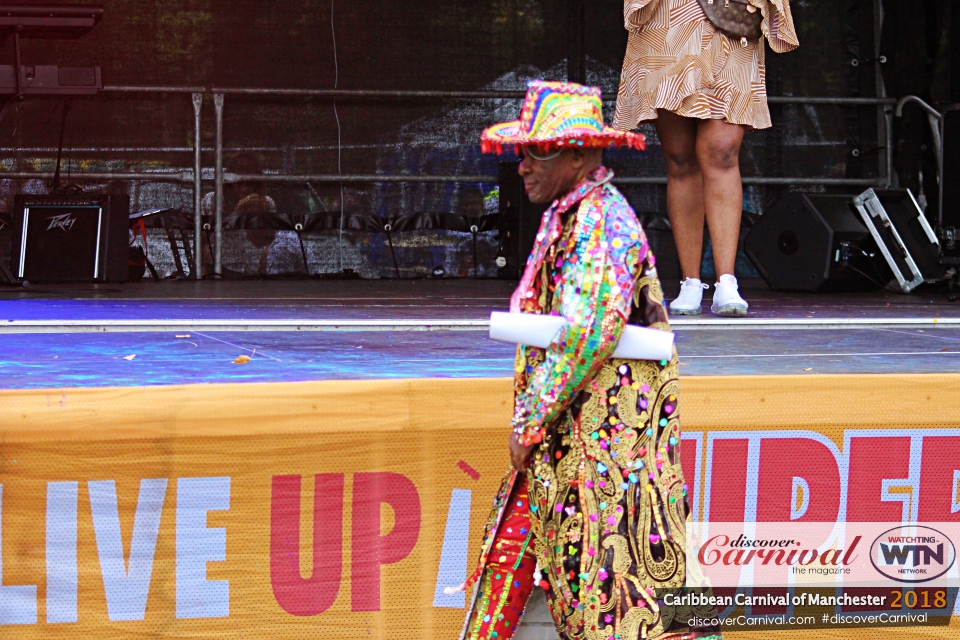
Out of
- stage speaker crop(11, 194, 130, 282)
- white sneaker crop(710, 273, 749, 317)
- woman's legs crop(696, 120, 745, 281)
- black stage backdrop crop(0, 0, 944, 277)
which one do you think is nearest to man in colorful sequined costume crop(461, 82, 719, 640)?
white sneaker crop(710, 273, 749, 317)

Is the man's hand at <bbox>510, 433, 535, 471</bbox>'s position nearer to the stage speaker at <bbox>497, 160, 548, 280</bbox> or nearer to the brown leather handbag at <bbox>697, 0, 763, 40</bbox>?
the brown leather handbag at <bbox>697, 0, 763, 40</bbox>

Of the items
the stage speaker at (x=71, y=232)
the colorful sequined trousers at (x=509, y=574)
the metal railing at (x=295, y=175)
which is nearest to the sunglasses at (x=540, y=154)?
the colorful sequined trousers at (x=509, y=574)

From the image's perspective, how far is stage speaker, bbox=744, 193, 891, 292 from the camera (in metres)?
5.88

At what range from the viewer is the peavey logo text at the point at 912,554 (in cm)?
231

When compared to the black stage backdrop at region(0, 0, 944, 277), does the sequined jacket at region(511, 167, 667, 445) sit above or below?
below

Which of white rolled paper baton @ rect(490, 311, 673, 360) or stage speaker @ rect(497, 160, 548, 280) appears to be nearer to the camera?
white rolled paper baton @ rect(490, 311, 673, 360)

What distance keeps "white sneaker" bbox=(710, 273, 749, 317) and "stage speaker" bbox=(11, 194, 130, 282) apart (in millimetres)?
4149

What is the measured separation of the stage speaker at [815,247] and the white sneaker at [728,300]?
8.53 ft

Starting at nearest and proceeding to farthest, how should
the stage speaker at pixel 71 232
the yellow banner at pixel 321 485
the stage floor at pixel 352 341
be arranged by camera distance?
the yellow banner at pixel 321 485, the stage floor at pixel 352 341, the stage speaker at pixel 71 232

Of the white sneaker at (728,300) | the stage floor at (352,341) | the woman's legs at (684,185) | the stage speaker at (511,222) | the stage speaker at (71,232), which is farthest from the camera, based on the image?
the stage speaker at (511,222)

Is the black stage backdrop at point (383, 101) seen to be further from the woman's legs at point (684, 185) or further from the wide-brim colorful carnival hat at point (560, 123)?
the wide-brim colorful carnival hat at point (560, 123)

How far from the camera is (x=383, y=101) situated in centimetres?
792

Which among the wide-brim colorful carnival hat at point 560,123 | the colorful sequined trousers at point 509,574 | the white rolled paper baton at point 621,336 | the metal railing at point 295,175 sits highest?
the metal railing at point 295,175

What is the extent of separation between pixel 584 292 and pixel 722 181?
2.21 meters
